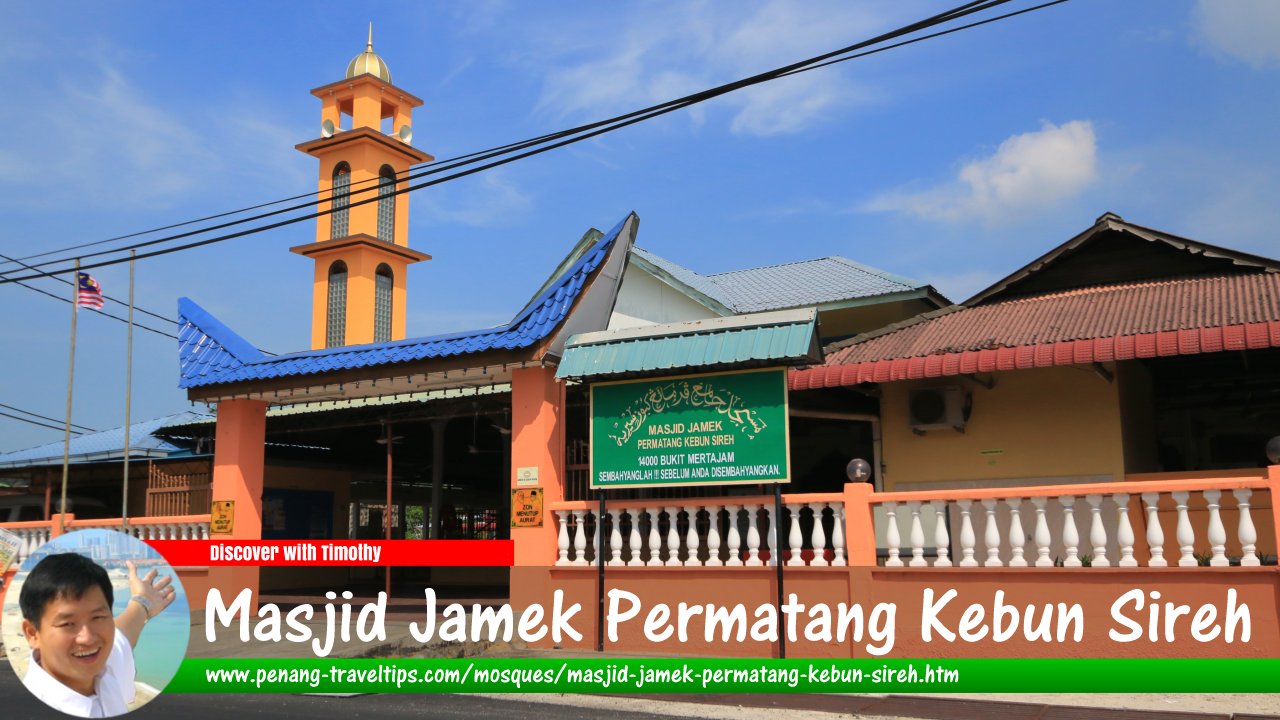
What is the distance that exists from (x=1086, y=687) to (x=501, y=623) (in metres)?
6.08

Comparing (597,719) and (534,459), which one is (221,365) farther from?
(597,719)

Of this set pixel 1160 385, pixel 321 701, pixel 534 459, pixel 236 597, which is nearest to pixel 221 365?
pixel 236 597

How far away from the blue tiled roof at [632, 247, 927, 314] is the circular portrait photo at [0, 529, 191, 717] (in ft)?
41.7

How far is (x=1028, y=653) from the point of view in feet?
29.1

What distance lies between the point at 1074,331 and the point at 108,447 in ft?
63.2

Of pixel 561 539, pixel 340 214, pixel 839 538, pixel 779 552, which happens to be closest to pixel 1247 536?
pixel 839 538

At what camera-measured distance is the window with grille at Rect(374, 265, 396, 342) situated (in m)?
38.4

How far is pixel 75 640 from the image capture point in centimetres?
309

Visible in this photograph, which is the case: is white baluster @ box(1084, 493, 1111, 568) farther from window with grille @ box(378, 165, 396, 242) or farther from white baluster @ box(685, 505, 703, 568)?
window with grille @ box(378, 165, 396, 242)

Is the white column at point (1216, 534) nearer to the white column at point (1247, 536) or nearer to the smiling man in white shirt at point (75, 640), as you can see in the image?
the white column at point (1247, 536)

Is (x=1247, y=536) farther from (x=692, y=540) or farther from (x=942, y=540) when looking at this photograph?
(x=692, y=540)

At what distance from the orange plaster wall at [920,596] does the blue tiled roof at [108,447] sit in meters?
11.9

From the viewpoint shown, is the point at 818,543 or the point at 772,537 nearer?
the point at 818,543

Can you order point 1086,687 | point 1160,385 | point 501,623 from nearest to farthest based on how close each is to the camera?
point 1086,687
point 501,623
point 1160,385
